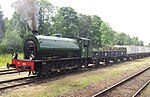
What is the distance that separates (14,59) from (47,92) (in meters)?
4.87

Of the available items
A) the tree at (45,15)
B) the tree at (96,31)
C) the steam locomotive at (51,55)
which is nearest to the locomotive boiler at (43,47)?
the steam locomotive at (51,55)

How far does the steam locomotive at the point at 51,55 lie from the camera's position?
14010 millimetres

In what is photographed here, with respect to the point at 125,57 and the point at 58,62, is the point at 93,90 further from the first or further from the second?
the point at 125,57

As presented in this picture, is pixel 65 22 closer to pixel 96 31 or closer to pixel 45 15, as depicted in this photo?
pixel 45 15

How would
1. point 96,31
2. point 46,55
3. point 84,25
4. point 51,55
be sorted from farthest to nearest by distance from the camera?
point 84,25, point 96,31, point 51,55, point 46,55

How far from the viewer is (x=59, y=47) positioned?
53.1 feet

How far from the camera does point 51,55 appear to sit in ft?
50.6

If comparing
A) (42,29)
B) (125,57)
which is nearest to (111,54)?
(125,57)

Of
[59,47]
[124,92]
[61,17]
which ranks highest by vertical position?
[61,17]

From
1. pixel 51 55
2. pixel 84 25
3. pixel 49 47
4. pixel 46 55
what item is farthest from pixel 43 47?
pixel 84 25

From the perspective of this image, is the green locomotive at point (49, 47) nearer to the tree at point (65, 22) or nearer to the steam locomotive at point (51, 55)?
the steam locomotive at point (51, 55)

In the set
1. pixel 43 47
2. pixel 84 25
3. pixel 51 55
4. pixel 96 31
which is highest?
pixel 84 25

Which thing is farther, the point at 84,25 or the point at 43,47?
the point at 84,25

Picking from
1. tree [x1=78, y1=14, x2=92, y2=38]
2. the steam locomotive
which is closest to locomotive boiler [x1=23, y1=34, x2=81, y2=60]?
the steam locomotive
